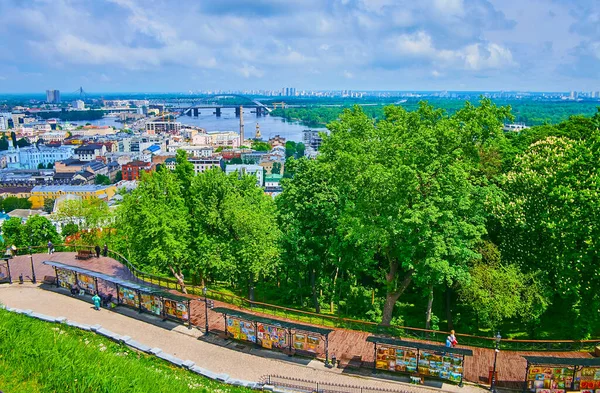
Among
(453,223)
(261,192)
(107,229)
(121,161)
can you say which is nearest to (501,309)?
(453,223)

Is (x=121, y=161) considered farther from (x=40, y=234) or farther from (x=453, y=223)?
(x=453, y=223)

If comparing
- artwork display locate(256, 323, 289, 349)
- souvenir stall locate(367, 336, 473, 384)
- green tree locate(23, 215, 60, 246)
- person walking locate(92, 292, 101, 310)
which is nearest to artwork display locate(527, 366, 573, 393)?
souvenir stall locate(367, 336, 473, 384)

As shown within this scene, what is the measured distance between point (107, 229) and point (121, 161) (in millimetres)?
107276

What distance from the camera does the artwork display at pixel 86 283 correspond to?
19766 mm

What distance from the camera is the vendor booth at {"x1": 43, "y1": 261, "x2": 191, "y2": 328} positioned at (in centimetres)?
1755

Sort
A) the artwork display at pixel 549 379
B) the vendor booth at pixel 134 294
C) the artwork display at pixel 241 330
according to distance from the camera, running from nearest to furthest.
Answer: the artwork display at pixel 549 379
the artwork display at pixel 241 330
the vendor booth at pixel 134 294

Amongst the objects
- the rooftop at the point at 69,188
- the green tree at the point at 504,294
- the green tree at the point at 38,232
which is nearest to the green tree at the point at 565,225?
the green tree at the point at 504,294

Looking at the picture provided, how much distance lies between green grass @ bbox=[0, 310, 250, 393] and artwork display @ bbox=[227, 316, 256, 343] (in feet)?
7.76

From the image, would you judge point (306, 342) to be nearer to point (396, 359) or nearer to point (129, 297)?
point (396, 359)

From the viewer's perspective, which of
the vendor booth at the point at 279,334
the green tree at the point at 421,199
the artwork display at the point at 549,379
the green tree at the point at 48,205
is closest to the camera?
the artwork display at the point at 549,379

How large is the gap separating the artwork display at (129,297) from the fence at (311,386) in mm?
6977

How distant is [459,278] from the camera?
16.4 m

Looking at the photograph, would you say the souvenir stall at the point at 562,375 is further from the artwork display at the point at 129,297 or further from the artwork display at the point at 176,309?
the artwork display at the point at 129,297

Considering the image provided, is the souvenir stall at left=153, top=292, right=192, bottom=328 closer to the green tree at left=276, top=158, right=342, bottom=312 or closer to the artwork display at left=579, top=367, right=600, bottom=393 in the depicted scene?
the green tree at left=276, top=158, right=342, bottom=312
